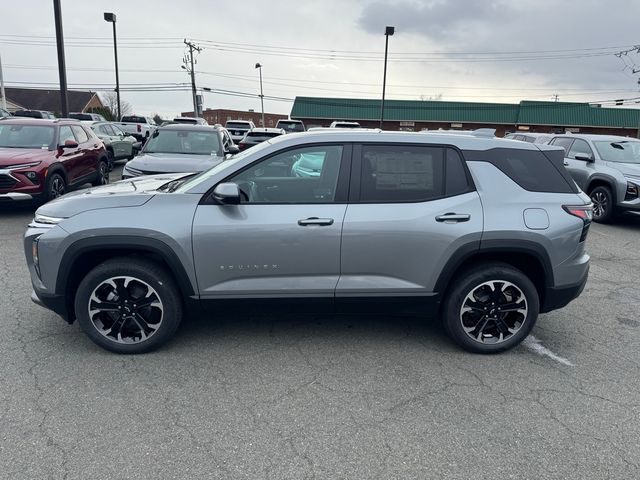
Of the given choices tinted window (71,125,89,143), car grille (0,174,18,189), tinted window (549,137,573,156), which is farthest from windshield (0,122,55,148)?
tinted window (549,137,573,156)

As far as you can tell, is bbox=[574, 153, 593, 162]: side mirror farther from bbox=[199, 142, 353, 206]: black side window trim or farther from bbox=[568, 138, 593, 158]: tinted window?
bbox=[199, 142, 353, 206]: black side window trim

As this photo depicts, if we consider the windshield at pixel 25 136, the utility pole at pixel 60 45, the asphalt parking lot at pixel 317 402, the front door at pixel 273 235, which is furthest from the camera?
the utility pole at pixel 60 45

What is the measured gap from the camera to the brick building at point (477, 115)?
40.7 meters

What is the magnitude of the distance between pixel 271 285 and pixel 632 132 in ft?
156

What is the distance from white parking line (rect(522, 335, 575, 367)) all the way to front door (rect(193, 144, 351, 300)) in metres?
1.87

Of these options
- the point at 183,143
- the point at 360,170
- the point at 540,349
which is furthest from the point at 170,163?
the point at 540,349

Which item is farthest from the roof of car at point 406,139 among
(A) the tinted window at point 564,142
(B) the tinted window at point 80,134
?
(A) the tinted window at point 564,142

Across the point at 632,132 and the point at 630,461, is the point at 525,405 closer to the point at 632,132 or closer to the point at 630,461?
the point at 630,461

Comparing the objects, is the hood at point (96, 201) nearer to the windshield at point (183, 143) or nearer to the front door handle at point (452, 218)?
the front door handle at point (452, 218)

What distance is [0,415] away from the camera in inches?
112

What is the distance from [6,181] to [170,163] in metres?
2.71

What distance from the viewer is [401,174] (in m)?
3.65

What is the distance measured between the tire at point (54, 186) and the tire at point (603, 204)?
34.7ft

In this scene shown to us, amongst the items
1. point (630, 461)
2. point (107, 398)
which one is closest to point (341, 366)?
point (107, 398)
